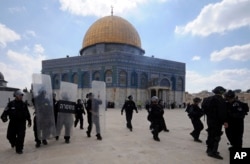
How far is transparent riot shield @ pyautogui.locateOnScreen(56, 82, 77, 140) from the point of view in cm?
725

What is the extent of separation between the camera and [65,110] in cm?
729

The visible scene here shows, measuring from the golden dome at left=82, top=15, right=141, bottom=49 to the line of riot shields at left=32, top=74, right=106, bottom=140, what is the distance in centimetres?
3181

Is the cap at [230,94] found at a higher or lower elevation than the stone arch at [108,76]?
lower

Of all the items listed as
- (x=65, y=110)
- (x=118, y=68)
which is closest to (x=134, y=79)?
(x=118, y=68)

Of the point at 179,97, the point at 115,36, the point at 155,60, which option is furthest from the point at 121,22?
the point at 179,97

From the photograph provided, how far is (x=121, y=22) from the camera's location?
4119 cm

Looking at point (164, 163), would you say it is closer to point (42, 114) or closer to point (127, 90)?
point (42, 114)

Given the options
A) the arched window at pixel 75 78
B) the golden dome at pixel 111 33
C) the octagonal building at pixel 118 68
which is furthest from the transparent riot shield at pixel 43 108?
the golden dome at pixel 111 33

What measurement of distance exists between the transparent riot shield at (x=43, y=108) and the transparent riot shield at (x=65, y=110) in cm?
27

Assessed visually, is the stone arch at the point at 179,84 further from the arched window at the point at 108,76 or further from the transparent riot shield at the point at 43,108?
the transparent riot shield at the point at 43,108

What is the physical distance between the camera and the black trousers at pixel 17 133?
5.92 m

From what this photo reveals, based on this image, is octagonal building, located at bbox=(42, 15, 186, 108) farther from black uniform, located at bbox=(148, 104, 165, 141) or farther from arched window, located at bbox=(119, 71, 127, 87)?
black uniform, located at bbox=(148, 104, 165, 141)

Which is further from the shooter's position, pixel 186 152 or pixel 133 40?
pixel 133 40

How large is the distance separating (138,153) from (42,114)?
276 cm
